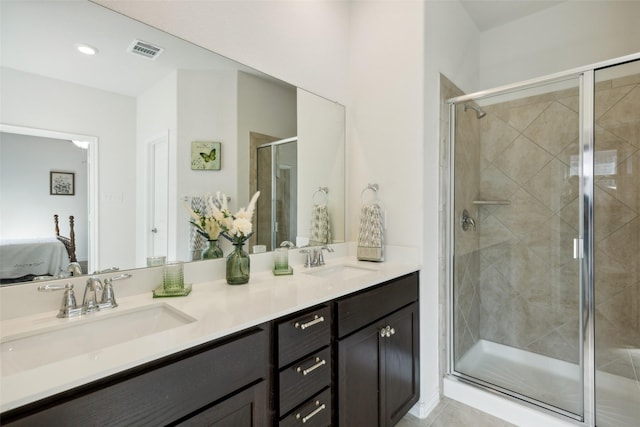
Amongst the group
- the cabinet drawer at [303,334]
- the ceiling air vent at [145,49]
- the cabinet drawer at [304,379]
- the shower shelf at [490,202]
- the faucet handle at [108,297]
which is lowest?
the cabinet drawer at [304,379]

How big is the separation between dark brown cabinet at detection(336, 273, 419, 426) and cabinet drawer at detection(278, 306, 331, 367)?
0.09 m

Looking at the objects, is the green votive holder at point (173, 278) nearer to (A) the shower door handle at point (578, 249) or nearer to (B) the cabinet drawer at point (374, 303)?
(B) the cabinet drawer at point (374, 303)

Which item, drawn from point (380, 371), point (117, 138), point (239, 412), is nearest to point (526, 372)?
point (380, 371)

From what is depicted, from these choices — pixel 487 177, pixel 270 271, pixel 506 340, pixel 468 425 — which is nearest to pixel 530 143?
pixel 487 177

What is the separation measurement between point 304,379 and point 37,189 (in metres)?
1.13

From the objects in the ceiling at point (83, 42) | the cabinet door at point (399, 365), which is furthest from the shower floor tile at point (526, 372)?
the ceiling at point (83, 42)

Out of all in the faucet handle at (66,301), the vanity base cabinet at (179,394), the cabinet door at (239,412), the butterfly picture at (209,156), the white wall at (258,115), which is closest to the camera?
the vanity base cabinet at (179,394)

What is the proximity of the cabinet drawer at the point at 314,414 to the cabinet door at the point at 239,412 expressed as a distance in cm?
12

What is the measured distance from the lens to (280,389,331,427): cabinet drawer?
1.07m

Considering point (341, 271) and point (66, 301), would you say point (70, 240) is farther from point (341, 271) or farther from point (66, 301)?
point (341, 271)

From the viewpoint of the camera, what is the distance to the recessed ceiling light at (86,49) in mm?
1135

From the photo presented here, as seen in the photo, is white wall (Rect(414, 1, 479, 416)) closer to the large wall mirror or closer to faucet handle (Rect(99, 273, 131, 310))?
the large wall mirror

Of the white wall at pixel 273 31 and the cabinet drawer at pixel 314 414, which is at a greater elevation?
the white wall at pixel 273 31

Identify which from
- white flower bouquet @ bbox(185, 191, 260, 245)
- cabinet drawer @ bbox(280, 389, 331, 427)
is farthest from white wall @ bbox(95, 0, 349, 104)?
cabinet drawer @ bbox(280, 389, 331, 427)
